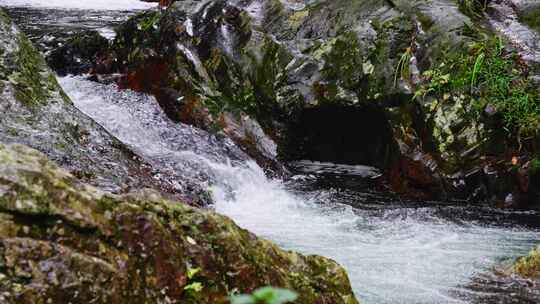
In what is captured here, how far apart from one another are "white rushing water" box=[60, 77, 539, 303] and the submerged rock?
1530 mm

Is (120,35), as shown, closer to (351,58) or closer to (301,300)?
(351,58)

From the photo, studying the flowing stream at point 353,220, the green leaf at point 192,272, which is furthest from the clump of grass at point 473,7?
the green leaf at point 192,272

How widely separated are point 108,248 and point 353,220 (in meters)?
3.56

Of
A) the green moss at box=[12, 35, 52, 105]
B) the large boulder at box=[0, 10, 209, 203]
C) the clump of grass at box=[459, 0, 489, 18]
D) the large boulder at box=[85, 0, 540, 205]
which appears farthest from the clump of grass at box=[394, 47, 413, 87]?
the green moss at box=[12, 35, 52, 105]

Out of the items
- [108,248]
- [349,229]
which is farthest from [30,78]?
[108,248]

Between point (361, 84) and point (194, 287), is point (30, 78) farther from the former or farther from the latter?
point (194, 287)

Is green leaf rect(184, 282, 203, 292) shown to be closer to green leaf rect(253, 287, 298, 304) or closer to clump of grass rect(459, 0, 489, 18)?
green leaf rect(253, 287, 298, 304)

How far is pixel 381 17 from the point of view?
693cm

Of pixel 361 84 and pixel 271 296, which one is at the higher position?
pixel 271 296

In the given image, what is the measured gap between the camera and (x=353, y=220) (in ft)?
18.0

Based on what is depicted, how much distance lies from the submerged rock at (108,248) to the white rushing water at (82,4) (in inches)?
568

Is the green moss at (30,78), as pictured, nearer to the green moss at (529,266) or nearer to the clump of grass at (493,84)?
the clump of grass at (493,84)

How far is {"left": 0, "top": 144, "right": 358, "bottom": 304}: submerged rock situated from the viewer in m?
2.03

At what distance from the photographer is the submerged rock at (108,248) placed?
203cm
